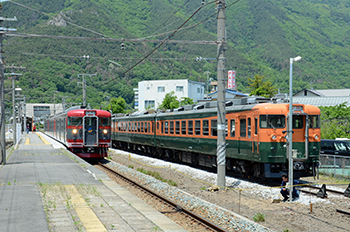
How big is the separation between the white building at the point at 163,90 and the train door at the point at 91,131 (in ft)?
221

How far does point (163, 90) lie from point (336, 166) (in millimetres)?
79275

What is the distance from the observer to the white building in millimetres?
93938

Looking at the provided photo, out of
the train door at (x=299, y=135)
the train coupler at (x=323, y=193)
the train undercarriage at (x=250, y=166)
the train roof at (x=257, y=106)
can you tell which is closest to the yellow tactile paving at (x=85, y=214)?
the train undercarriage at (x=250, y=166)

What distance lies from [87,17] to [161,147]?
15489 cm

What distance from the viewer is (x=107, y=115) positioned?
2606 centimetres

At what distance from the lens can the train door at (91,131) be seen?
25391 millimetres

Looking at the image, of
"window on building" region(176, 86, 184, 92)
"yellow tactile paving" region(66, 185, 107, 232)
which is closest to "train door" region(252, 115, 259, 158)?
"yellow tactile paving" region(66, 185, 107, 232)

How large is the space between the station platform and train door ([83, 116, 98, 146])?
Answer: 7.50m

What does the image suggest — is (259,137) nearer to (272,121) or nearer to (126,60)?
(272,121)

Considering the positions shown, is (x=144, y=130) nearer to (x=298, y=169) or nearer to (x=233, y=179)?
(x=233, y=179)

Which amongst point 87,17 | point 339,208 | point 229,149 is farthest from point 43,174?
point 87,17

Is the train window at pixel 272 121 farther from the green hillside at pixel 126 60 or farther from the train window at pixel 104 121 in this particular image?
the green hillside at pixel 126 60

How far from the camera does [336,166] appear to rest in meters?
18.0

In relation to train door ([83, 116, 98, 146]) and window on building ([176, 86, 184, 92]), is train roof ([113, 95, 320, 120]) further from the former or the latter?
window on building ([176, 86, 184, 92])
